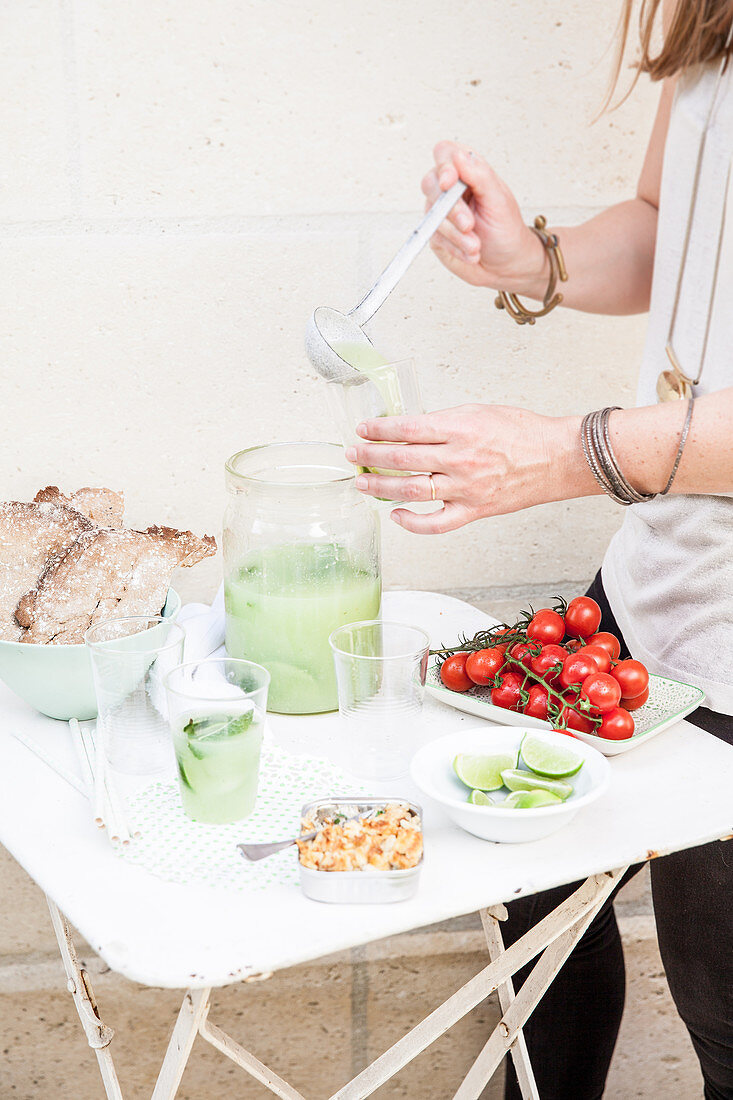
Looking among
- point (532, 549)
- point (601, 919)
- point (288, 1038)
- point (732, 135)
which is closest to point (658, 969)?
point (601, 919)

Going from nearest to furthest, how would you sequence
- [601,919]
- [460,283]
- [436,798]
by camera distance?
[436,798]
[601,919]
[460,283]

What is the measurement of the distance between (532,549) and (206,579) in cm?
47

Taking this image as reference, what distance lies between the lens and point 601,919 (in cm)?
128

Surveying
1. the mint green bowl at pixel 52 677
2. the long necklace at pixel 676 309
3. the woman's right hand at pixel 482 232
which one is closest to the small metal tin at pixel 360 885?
the mint green bowl at pixel 52 677

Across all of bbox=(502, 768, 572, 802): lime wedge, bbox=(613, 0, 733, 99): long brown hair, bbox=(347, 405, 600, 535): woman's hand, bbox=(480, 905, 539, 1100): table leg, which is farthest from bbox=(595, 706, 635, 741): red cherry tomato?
bbox=(613, 0, 733, 99): long brown hair

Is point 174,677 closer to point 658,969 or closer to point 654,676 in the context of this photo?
point 654,676

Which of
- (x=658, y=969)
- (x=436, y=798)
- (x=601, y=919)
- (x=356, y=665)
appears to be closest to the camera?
(x=436, y=798)

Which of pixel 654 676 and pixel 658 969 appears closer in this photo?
pixel 654 676

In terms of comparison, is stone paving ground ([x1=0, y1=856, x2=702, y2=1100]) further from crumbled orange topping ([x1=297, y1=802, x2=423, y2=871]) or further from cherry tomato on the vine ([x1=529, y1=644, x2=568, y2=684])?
crumbled orange topping ([x1=297, y1=802, x2=423, y2=871])

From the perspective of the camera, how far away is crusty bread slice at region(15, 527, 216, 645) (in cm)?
97

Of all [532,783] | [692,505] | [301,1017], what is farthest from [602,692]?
[301,1017]

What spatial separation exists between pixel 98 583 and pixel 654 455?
21.0 inches

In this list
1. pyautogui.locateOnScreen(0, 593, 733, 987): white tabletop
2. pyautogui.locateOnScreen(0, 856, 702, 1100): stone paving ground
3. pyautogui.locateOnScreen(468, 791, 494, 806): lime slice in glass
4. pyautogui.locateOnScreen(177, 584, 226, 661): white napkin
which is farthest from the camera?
pyautogui.locateOnScreen(0, 856, 702, 1100): stone paving ground

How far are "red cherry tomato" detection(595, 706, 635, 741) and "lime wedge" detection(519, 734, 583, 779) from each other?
0.07 meters
